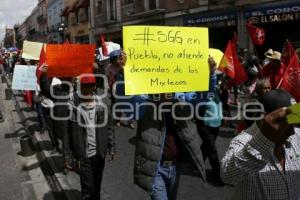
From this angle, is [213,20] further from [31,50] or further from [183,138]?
[183,138]

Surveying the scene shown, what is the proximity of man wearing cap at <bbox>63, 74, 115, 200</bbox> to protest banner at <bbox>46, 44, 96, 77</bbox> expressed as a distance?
42.4 inches

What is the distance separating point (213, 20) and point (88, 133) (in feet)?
57.7

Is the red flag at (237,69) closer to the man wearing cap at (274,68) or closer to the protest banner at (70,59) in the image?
the man wearing cap at (274,68)

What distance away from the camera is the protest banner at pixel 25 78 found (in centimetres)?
1007

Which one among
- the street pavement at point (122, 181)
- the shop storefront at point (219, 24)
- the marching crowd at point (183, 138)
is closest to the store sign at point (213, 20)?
the shop storefront at point (219, 24)

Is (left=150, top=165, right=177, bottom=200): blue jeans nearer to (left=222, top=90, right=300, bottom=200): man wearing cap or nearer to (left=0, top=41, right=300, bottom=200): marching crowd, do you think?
(left=0, top=41, right=300, bottom=200): marching crowd

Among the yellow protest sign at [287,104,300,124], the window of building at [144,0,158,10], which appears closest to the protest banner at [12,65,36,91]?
the yellow protest sign at [287,104,300,124]

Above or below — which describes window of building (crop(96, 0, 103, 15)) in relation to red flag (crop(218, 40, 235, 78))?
above

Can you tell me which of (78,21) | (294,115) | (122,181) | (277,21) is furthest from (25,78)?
(78,21)

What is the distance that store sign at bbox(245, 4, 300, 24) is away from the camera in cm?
1708

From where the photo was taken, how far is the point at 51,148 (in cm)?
897

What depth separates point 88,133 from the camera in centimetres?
493

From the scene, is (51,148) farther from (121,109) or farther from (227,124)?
(227,124)

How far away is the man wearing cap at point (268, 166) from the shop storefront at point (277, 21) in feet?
50.2
